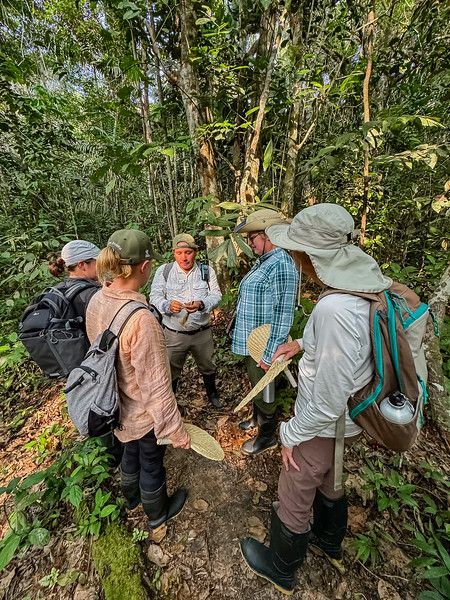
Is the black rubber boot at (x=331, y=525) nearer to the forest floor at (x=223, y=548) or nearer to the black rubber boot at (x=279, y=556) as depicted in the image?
the forest floor at (x=223, y=548)

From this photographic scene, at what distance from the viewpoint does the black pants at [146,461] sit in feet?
6.24

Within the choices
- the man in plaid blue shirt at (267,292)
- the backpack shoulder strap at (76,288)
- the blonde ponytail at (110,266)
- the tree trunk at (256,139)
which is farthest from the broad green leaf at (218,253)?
the blonde ponytail at (110,266)

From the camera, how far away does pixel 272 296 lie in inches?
95.3

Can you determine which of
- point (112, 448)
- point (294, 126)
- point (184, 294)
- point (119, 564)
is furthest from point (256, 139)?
point (119, 564)

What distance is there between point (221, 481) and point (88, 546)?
106 cm

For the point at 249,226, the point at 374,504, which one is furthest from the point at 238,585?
the point at 249,226

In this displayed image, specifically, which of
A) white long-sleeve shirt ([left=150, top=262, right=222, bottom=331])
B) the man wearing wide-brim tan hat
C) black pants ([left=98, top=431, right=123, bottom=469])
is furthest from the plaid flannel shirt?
black pants ([left=98, top=431, right=123, bottom=469])

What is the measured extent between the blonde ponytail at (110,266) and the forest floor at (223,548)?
1.91 m

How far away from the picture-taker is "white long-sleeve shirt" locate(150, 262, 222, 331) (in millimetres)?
2984

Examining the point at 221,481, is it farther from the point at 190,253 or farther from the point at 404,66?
the point at 404,66

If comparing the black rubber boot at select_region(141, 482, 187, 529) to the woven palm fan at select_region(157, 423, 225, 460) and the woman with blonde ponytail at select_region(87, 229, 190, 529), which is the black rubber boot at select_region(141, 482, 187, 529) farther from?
the woven palm fan at select_region(157, 423, 225, 460)

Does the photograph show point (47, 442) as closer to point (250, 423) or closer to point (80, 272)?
point (80, 272)

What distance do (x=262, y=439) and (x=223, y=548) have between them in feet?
3.00

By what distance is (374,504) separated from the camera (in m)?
2.21
